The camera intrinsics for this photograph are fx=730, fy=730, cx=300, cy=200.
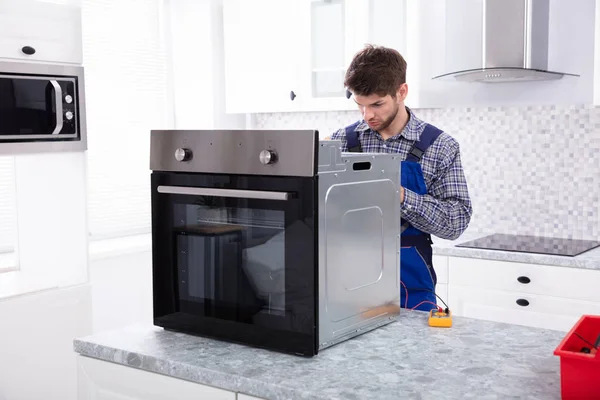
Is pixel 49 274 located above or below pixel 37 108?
below

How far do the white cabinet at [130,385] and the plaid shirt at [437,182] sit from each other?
856 mm

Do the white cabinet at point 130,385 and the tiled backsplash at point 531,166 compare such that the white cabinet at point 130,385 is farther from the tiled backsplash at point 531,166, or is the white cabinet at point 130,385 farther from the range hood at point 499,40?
the tiled backsplash at point 531,166

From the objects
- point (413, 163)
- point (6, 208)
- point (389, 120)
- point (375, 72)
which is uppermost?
point (375, 72)

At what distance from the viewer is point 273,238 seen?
62.2 inches

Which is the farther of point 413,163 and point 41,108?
point 41,108

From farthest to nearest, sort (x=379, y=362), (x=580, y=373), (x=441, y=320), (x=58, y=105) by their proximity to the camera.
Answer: (x=58, y=105), (x=441, y=320), (x=379, y=362), (x=580, y=373)

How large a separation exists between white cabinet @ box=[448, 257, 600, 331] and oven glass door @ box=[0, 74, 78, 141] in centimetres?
179

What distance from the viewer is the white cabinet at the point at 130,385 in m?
1.52

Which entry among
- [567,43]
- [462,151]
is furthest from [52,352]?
[567,43]

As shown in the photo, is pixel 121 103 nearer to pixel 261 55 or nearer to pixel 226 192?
pixel 261 55

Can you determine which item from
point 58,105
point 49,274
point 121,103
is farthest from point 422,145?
point 121,103

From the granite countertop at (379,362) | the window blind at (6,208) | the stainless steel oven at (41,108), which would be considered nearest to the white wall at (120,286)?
the window blind at (6,208)

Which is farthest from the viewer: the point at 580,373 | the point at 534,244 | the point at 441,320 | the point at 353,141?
the point at 534,244

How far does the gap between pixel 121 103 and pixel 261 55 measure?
832 mm
